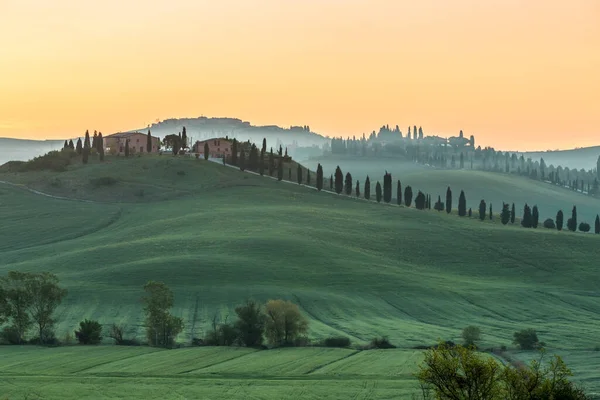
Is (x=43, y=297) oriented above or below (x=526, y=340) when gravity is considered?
above

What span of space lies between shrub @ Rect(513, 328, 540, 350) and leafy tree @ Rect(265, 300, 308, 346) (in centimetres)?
1777

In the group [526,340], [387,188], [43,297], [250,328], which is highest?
[387,188]

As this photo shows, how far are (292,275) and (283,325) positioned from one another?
35.0 metres

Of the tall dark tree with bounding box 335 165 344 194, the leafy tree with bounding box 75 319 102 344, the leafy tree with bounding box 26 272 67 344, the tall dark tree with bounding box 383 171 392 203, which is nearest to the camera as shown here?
the leafy tree with bounding box 75 319 102 344

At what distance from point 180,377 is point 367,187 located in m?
141


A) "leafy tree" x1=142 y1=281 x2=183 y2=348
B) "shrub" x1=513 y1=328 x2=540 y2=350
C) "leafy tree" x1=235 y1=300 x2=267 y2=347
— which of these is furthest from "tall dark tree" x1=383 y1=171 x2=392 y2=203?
"leafy tree" x1=235 y1=300 x2=267 y2=347

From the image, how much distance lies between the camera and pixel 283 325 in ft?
240

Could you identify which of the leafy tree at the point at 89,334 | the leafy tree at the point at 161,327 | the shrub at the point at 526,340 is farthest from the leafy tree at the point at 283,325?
the shrub at the point at 526,340

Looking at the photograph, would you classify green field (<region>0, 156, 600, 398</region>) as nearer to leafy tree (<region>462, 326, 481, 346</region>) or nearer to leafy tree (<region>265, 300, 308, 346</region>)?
leafy tree (<region>462, 326, 481, 346</region>)

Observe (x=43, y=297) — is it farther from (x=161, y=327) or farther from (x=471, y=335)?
(x=471, y=335)

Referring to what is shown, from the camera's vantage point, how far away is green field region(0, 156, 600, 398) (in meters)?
57.6

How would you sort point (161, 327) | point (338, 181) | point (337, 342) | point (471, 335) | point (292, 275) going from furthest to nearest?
point (338, 181) → point (292, 275) → point (471, 335) → point (161, 327) → point (337, 342)

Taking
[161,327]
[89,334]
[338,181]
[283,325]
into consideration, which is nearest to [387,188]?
[338,181]

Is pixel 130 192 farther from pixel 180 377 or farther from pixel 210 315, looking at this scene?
pixel 180 377
